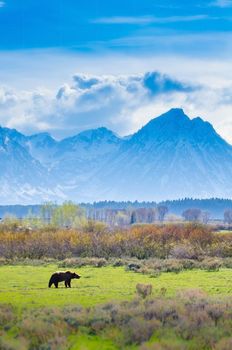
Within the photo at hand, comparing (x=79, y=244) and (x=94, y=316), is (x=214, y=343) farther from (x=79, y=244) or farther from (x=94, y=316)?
(x=79, y=244)

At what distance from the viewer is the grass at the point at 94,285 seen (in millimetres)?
33859

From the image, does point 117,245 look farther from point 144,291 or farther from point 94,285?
point 144,291

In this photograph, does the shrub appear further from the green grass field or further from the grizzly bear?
the grizzly bear

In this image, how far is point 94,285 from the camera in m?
40.8

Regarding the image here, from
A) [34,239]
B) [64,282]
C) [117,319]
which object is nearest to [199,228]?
[34,239]

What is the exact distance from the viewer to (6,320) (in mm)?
26891

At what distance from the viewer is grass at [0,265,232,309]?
3386 centimetres

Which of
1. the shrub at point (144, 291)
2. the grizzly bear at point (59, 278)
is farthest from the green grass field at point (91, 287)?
the shrub at point (144, 291)

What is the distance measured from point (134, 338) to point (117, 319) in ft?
7.59

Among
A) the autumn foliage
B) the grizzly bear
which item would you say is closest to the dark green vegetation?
the autumn foliage

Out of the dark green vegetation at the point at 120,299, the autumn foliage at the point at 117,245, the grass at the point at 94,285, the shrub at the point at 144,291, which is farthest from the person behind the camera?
the autumn foliage at the point at 117,245

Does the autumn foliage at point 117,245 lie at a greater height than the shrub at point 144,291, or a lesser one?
greater

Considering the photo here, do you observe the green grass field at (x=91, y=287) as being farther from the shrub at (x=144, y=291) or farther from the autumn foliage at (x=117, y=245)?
the autumn foliage at (x=117, y=245)

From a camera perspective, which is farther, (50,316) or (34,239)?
(34,239)
